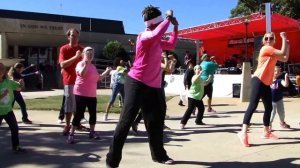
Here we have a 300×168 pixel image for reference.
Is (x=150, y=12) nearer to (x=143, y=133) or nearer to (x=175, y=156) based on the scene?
(x=175, y=156)

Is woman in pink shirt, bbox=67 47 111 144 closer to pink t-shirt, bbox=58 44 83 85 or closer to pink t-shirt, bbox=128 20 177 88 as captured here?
pink t-shirt, bbox=58 44 83 85

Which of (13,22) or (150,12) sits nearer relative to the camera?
(150,12)

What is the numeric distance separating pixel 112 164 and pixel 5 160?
1.70 meters

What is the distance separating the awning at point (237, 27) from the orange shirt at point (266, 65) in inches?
699

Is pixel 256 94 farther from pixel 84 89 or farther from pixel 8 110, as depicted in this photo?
pixel 8 110

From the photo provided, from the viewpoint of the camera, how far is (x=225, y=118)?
1107 centimetres

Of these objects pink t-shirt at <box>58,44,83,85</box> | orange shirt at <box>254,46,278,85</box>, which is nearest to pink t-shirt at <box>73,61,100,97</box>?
pink t-shirt at <box>58,44,83,85</box>

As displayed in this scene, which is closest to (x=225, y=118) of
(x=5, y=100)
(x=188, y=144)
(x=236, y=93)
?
(x=188, y=144)

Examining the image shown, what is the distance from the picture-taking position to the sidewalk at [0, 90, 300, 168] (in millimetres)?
5941

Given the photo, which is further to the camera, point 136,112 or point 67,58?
point 67,58

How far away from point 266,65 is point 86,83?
9.19 feet

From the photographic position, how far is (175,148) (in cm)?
693

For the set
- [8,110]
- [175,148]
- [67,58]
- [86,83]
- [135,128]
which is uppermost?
[67,58]

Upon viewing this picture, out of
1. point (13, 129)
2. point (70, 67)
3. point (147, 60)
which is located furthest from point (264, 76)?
point (13, 129)
